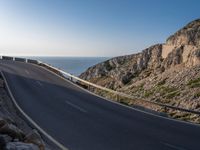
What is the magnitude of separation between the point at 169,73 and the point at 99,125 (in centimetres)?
1859

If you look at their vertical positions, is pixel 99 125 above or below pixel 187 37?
below

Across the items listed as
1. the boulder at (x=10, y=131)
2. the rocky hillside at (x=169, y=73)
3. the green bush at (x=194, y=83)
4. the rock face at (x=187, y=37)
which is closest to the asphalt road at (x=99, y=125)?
the boulder at (x=10, y=131)

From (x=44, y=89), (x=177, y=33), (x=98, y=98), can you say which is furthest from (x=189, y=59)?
(x=44, y=89)

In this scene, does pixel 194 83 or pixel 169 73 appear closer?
pixel 194 83

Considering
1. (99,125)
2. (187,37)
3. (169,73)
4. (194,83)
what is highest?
(187,37)

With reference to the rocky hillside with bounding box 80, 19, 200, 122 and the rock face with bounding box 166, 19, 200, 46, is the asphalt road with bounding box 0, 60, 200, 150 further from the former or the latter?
the rock face with bounding box 166, 19, 200, 46

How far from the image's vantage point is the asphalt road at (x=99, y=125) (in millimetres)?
13836

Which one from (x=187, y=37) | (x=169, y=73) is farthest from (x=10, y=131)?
(x=187, y=37)

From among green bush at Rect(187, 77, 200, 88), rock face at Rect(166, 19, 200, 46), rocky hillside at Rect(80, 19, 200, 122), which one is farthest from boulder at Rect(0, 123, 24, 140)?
rock face at Rect(166, 19, 200, 46)

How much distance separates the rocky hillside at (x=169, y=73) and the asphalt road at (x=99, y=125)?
5.59 m

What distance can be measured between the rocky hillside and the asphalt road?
18.3 ft

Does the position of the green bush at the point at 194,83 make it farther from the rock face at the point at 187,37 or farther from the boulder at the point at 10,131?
the boulder at the point at 10,131

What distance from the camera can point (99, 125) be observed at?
17266 millimetres

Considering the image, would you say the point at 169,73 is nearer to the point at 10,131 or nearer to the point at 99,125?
the point at 99,125
